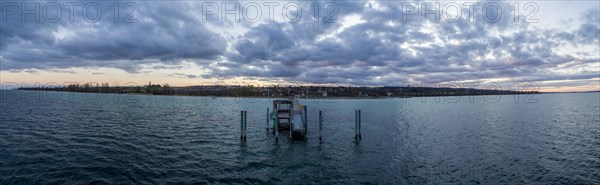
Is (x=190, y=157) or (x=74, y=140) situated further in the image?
(x=74, y=140)

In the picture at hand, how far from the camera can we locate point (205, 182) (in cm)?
1823

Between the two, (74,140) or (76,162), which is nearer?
(76,162)

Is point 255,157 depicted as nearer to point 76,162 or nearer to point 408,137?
point 76,162

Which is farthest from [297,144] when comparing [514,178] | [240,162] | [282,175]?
[514,178]

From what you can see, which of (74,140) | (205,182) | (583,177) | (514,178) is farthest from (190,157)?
(583,177)

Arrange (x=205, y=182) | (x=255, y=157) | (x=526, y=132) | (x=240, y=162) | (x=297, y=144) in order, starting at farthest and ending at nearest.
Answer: (x=526, y=132) → (x=297, y=144) → (x=255, y=157) → (x=240, y=162) → (x=205, y=182)

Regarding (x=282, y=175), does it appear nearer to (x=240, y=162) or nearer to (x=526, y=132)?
(x=240, y=162)

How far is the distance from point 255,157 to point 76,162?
12.8m

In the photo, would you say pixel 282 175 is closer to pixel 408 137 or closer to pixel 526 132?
pixel 408 137

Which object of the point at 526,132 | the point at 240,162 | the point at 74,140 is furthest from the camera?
the point at 526,132

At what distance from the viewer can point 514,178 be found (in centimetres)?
2056

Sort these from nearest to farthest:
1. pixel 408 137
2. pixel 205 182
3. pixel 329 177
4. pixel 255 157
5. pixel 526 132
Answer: pixel 205 182
pixel 329 177
pixel 255 157
pixel 408 137
pixel 526 132

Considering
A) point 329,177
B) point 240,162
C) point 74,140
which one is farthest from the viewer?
point 74,140

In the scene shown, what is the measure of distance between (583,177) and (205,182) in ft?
85.2
